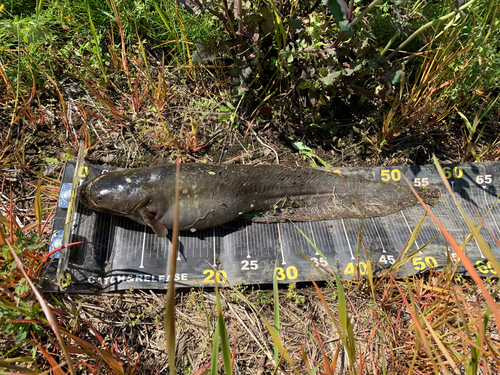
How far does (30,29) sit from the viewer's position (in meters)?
3.10

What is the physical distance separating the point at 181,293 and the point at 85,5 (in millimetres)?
3335

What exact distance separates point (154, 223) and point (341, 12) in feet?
7.89

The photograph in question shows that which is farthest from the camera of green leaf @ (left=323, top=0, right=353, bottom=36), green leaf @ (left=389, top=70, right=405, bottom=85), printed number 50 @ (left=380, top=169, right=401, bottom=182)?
printed number 50 @ (left=380, top=169, right=401, bottom=182)

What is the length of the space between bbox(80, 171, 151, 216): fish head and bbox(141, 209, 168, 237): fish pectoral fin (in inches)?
3.4

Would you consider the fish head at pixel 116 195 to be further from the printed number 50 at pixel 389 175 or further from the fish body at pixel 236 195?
the printed number 50 at pixel 389 175

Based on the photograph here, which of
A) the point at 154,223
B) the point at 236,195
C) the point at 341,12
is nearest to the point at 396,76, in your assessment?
the point at 341,12

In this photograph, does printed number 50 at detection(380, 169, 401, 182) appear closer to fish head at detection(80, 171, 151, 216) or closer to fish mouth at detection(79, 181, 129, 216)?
fish head at detection(80, 171, 151, 216)

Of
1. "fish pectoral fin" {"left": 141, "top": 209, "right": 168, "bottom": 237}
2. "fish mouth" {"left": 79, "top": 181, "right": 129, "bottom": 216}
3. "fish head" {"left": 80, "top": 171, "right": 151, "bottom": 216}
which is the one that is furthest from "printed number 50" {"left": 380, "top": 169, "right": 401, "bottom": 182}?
"fish mouth" {"left": 79, "top": 181, "right": 129, "bottom": 216}

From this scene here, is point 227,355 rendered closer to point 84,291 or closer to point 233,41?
point 84,291

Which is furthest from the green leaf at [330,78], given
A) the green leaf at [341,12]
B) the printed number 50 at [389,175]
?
the printed number 50 at [389,175]

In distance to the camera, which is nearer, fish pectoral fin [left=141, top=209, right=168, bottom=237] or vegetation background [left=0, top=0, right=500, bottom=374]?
vegetation background [left=0, top=0, right=500, bottom=374]

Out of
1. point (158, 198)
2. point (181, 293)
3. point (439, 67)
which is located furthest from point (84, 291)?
point (439, 67)

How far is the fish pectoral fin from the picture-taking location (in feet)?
9.62

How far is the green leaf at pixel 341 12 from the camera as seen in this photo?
251cm
